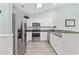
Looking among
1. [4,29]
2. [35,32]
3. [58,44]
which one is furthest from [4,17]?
[35,32]

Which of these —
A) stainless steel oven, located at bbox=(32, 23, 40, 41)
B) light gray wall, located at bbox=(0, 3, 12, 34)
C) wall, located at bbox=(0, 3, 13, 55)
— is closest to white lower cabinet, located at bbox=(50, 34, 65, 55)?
stainless steel oven, located at bbox=(32, 23, 40, 41)

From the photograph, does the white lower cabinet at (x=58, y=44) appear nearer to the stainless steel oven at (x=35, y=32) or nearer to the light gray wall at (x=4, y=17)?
the stainless steel oven at (x=35, y=32)

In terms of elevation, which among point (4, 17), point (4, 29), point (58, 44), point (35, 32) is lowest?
point (58, 44)

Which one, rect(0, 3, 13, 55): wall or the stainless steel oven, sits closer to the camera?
rect(0, 3, 13, 55): wall

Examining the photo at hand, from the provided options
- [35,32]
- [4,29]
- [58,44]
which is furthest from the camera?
[35,32]

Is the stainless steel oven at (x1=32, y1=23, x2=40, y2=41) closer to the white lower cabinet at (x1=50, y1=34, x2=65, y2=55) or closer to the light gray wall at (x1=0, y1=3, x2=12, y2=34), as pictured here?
the white lower cabinet at (x1=50, y1=34, x2=65, y2=55)

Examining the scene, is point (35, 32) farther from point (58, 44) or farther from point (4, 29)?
point (4, 29)

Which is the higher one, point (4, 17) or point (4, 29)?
point (4, 17)

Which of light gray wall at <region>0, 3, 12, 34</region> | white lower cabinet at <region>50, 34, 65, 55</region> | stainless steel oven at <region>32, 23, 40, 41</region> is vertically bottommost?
white lower cabinet at <region>50, 34, 65, 55</region>

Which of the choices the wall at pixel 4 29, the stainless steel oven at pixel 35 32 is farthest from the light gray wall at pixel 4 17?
the stainless steel oven at pixel 35 32

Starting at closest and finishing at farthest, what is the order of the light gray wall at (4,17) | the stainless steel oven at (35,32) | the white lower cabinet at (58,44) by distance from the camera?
the light gray wall at (4,17) → the white lower cabinet at (58,44) → the stainless steel oven at (35,32)

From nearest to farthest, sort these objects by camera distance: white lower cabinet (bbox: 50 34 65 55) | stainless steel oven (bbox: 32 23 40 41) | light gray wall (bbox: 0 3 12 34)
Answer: light gray wall (bbox: 0 3 12 34), white lower cabinet (bbox: 50 34 65 55), stainless steel oven (bbox: 32 23 40 41)

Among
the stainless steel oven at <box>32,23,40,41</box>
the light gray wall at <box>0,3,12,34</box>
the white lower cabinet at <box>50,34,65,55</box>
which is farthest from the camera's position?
the stainless steel oven at <box>32,23,40,41</box>

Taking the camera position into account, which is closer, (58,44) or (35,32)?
(58,44)
